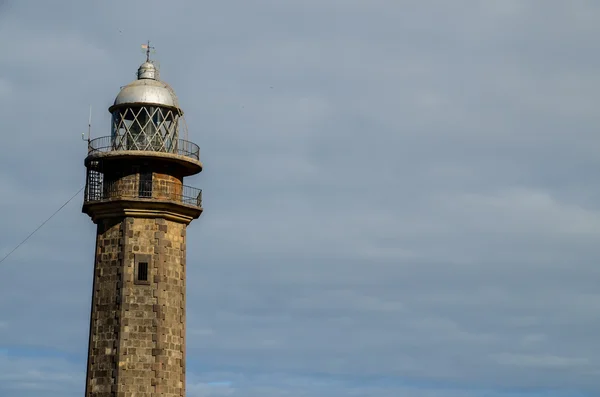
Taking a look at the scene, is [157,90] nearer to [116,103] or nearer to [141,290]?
[116,103]

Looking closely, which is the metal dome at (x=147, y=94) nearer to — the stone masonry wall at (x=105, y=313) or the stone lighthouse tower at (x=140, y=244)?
the stone lighthouse tower at (x=140, y=244)

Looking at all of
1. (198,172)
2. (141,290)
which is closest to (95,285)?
(141,290)

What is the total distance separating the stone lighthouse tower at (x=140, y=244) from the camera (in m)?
63.6

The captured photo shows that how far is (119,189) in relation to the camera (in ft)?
216

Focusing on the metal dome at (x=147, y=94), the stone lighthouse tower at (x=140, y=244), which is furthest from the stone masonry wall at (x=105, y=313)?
the metal dome at (x=147, y=94)

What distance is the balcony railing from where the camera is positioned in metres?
65.5

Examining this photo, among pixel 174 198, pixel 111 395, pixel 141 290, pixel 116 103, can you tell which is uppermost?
pixel 116 103

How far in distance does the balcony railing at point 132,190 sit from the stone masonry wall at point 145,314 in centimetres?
113

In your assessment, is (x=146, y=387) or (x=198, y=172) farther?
(x=198, y=172)

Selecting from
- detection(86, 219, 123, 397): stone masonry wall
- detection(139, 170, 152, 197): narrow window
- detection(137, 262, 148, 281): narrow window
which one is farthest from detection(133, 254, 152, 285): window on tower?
detection(139, 170, 152, 197): narrow window

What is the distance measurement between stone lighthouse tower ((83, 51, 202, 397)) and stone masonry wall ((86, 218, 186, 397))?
0.04 m

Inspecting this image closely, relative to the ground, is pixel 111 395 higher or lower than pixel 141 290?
lower

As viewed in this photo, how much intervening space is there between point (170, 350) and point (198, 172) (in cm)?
863

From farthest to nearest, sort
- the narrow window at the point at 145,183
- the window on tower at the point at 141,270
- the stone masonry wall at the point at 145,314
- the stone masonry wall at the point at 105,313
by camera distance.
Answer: the narrow window at the point at 145,183 → the window on tower at the point at 141,270 → the stone masonry wall at the point at 105,313 → the stone masonry wall at the point at 145,314
